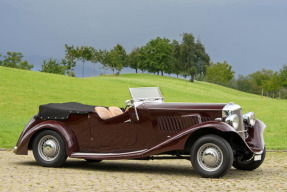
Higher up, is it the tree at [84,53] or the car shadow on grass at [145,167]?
the tree at [84,53]

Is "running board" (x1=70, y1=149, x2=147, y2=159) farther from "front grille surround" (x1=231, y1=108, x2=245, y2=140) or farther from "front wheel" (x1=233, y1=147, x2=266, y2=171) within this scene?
"front wheel" (x1=233, y1=147, x2=266, y2=171)

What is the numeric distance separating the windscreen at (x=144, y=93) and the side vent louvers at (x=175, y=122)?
733 mm

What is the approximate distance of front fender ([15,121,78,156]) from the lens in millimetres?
8486

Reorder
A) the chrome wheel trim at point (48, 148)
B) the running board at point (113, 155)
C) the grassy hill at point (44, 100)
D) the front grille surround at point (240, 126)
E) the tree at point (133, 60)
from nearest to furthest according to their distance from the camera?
the front grille surround at point (240, 126) < the running board at point (113, 155) < the chrome wheel trim at point (48, 148) < the grassy hill at point (44, 100) < the tree at point (133, 60)

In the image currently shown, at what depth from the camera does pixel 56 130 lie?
8.64 meters

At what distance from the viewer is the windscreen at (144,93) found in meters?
8.23

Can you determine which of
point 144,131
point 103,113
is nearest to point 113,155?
point 144,131

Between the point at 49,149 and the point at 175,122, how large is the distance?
280cm

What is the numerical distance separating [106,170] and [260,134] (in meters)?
3.16

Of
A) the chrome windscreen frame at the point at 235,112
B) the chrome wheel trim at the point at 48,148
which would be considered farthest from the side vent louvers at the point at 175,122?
the chrome wheel trim at the point at 48,148

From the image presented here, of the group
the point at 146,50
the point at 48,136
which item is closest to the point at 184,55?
the point at 146,50

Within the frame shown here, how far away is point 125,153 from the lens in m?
7.92

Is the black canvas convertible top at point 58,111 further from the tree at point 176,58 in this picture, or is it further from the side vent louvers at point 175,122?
the tree at point 176,58

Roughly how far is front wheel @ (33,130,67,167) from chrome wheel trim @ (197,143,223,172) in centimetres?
292
